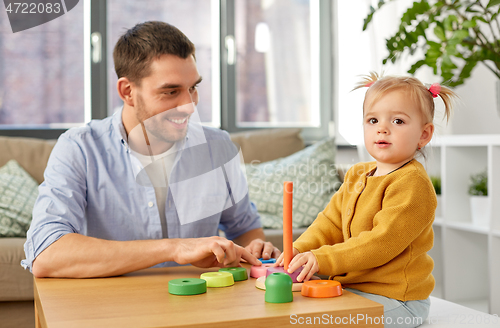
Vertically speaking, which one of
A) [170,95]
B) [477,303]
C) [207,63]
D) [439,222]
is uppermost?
[207,63]

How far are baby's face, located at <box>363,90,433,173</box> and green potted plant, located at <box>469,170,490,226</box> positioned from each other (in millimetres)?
1221

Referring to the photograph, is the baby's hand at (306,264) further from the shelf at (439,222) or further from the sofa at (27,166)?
the shelf at (439,222)

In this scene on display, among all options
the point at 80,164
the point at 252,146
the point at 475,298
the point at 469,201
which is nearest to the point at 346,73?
the point at 252,146

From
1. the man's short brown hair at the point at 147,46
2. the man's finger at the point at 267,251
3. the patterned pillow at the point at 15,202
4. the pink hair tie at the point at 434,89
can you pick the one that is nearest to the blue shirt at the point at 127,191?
the man's short brown hair at the point at 147,46

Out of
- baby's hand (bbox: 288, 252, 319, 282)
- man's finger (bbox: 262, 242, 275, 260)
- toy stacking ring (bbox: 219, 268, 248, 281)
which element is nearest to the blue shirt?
man's finger (bbox: 262, 242, 275, 260)

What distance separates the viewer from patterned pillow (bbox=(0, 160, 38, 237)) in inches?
72.9

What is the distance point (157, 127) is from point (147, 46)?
0.20m

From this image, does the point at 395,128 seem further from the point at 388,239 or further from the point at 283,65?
the point at 283,65

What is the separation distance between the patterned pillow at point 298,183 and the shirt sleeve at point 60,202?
1.07 m

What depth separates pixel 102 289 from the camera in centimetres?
78

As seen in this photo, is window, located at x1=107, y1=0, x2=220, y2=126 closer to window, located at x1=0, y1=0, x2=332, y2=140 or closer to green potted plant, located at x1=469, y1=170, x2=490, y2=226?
window, located at x1=0, y1=0, x2=332, y2=140

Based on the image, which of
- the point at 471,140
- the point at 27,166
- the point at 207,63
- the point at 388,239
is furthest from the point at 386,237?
the point at 207,63

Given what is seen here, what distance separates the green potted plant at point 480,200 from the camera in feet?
6.39

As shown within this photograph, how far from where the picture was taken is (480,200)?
1.96 meters
